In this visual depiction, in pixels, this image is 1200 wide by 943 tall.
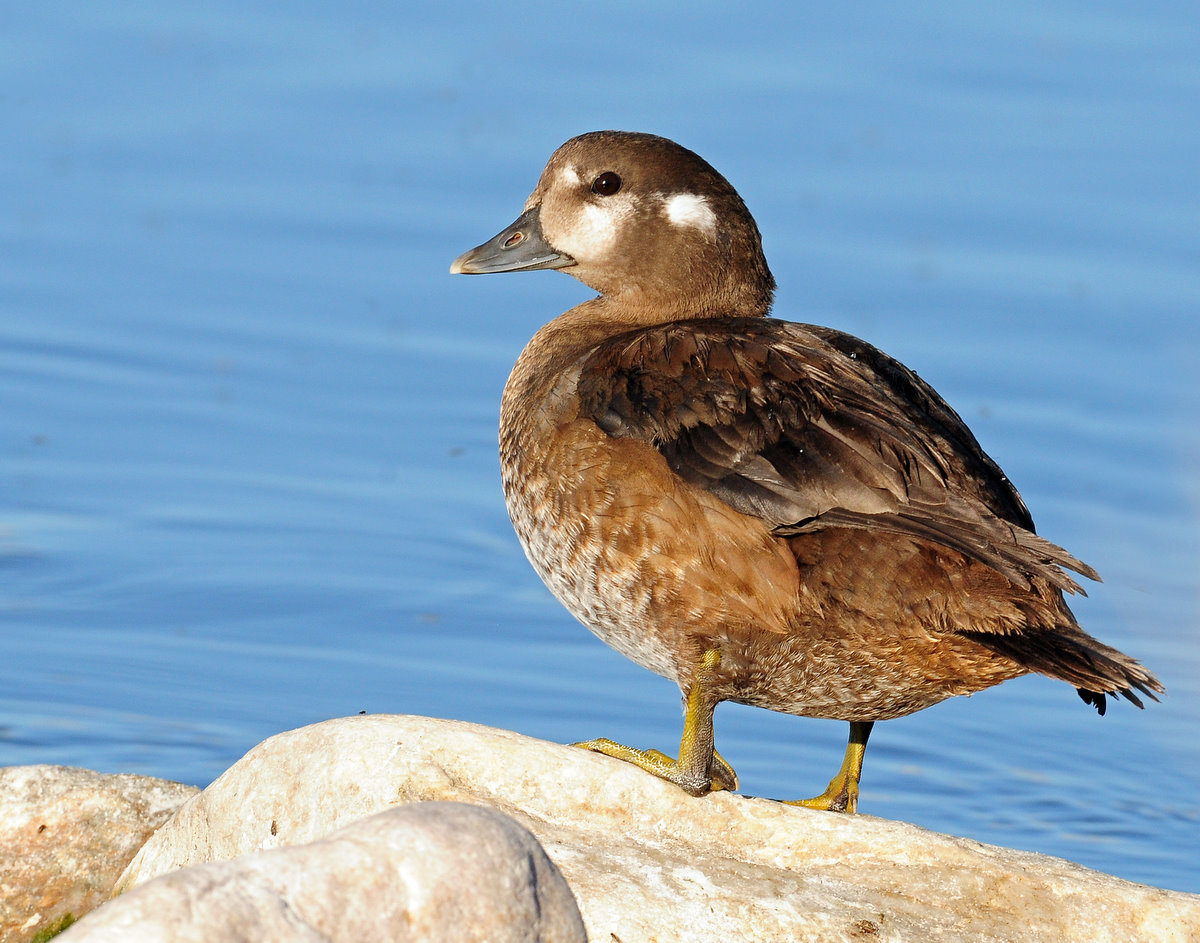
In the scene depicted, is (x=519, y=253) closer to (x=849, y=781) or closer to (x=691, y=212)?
(x=691, y=212)

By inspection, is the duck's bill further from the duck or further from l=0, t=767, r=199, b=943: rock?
l=0, t=767, r=199, b=943: rock

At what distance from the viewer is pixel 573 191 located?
6219 millimetres

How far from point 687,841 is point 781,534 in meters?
0.84

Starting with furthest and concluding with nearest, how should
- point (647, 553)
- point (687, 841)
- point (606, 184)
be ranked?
point (606, 184) < point (647, 553) < point (687, 841)

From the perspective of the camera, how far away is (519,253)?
641 centimetres

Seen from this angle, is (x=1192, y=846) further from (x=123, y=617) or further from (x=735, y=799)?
(x=123, y=617)

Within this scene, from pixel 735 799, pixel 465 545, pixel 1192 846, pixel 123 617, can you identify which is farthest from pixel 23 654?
pixel 1192 846

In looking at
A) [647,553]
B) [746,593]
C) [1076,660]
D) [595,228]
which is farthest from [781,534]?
[595,228]

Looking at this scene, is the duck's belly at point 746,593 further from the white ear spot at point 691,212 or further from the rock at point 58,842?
the rock at point 58,842

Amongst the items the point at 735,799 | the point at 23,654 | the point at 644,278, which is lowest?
the point at 23,654

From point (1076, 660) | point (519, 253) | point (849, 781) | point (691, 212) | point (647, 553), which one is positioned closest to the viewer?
point (1076, 660)

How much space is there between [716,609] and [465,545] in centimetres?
A: 378

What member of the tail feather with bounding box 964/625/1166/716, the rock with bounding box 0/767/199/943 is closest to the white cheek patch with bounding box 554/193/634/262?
the tail feather with bounding box 964/625/1166/716

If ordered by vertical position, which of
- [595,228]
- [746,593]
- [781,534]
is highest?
[595,228]
